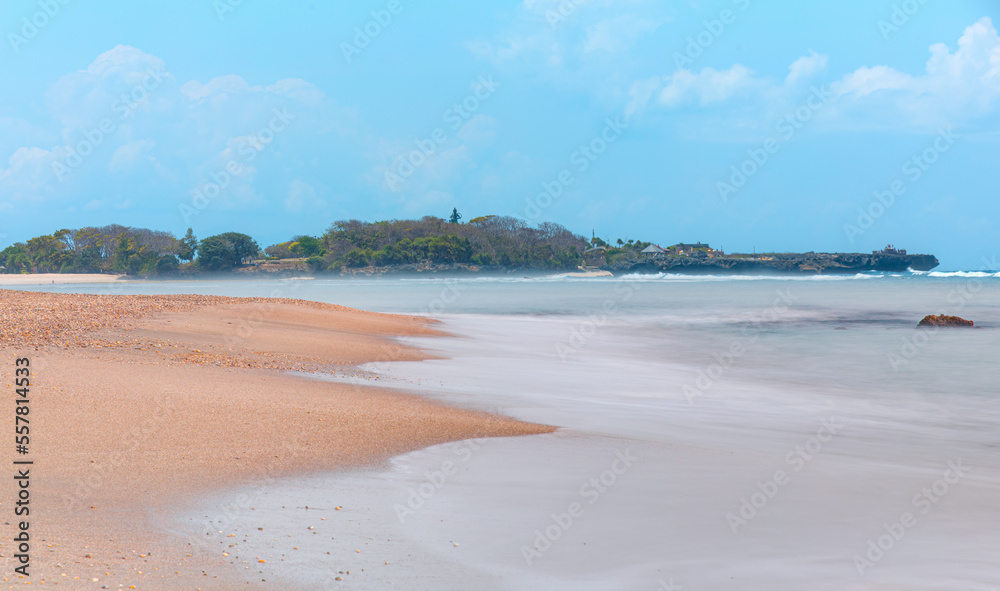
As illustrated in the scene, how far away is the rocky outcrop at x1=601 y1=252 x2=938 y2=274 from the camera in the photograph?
502 feet

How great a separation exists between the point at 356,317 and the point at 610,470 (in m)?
16.7

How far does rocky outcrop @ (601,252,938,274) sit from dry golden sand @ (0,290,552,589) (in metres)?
142

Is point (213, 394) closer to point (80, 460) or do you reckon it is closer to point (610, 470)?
point (80, 460)

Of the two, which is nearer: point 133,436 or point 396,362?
point 133,436

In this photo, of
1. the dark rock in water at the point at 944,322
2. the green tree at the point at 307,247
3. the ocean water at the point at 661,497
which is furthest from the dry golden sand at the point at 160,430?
the green tree at the point at 307,247

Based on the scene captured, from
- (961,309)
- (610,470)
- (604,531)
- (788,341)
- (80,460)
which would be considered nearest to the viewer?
(604,531)

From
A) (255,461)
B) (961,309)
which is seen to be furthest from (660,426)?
(961,309)

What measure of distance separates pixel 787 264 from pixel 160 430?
555 feet

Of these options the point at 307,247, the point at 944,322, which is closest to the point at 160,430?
the point at 944,322

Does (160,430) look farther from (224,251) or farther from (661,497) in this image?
(224,251)

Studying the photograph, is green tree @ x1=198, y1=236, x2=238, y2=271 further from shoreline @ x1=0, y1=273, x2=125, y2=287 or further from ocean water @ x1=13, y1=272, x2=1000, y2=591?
ocean water @ x1=13, y1=272, x2=1000, y2=591

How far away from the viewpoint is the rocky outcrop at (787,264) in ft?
502

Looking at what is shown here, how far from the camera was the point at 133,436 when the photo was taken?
623 centimetres

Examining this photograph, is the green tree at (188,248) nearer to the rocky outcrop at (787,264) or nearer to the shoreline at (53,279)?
the shoreline at (53,279)
